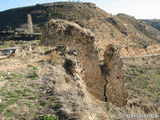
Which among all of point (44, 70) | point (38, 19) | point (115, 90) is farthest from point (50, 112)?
point (38, 19)

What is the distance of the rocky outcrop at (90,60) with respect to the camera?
8.83 metres

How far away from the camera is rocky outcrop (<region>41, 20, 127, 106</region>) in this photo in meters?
8.83

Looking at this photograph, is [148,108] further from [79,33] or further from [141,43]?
[141,43]

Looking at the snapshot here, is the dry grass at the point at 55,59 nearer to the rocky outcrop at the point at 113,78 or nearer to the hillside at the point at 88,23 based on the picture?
the rocky outcrop at the point at 113,78

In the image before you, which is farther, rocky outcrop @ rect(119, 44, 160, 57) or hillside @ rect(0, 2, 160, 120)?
rocky outcrop @ rect(119, 44, 160, 57)

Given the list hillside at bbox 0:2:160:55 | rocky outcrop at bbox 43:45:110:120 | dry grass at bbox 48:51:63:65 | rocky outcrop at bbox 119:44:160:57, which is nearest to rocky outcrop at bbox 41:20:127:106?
rocky outcrop at bbox 43:45:110:120

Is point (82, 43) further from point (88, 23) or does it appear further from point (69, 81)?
point (88, 23)

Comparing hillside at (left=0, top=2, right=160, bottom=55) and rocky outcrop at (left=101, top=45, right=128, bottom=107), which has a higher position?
hillside at (left=0, top=2, right=160, bottom=55)

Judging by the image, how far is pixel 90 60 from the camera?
884 cm

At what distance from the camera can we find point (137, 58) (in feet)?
A: 99.7

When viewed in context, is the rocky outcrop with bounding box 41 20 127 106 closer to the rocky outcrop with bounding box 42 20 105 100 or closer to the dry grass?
the rocky outcrop with bounding box 42 20 105 100

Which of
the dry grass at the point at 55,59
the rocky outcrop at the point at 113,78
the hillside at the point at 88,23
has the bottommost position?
the rocky outcrop at the point at 113,78

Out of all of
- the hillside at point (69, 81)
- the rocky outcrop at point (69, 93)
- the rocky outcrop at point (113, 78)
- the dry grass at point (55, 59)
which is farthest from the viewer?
the rocky outcrop at point (113, 78)

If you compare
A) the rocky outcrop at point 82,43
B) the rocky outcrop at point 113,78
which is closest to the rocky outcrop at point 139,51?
the rocky outcrop at point 113,78
